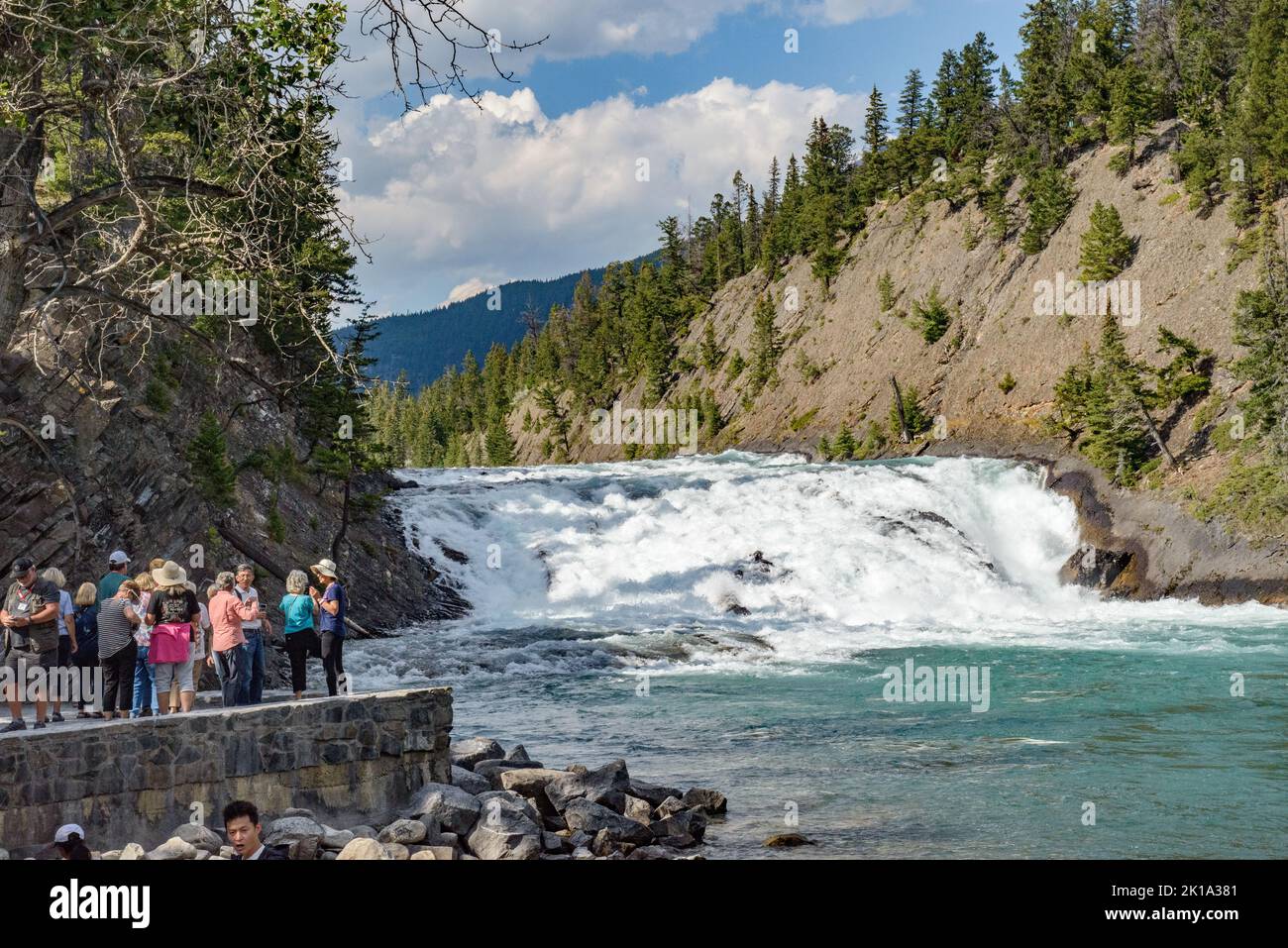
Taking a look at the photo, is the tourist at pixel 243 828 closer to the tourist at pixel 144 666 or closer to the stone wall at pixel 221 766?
the stone wall at pixel 221 766

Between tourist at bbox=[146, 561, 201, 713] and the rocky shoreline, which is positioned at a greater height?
tourist at bbox=[146, 561, 201, 713]

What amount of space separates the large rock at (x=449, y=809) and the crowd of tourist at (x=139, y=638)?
2.44 metres

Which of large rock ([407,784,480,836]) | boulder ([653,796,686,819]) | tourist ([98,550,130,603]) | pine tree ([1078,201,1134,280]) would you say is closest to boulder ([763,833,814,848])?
boulder ([653,796,686,819])

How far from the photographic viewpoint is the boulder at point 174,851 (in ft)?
36.9

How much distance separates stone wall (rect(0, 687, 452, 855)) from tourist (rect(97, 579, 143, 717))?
1.30m

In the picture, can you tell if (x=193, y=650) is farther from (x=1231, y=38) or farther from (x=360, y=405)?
(x=1231, y=38)

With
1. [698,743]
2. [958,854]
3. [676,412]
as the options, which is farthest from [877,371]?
[958,854]

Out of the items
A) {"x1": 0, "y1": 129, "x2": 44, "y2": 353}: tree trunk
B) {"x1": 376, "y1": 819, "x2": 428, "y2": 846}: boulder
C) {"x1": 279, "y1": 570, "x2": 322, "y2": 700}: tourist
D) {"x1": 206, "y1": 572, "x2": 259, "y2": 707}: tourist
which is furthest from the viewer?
{"x1": 279, "y1": 570, "x2": 322, "y2": 700}: tourist

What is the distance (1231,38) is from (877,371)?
2735 cm

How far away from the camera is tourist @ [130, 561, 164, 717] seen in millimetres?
13812

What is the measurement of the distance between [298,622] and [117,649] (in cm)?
257

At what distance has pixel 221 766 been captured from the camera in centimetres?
1290

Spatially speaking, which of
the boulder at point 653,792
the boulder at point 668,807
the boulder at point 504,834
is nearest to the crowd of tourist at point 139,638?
the boulder at point 504,834

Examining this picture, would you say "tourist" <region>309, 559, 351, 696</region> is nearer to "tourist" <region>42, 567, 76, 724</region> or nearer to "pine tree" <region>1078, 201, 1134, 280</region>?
"tourist" <region>42, 567, 76, 724</region>
